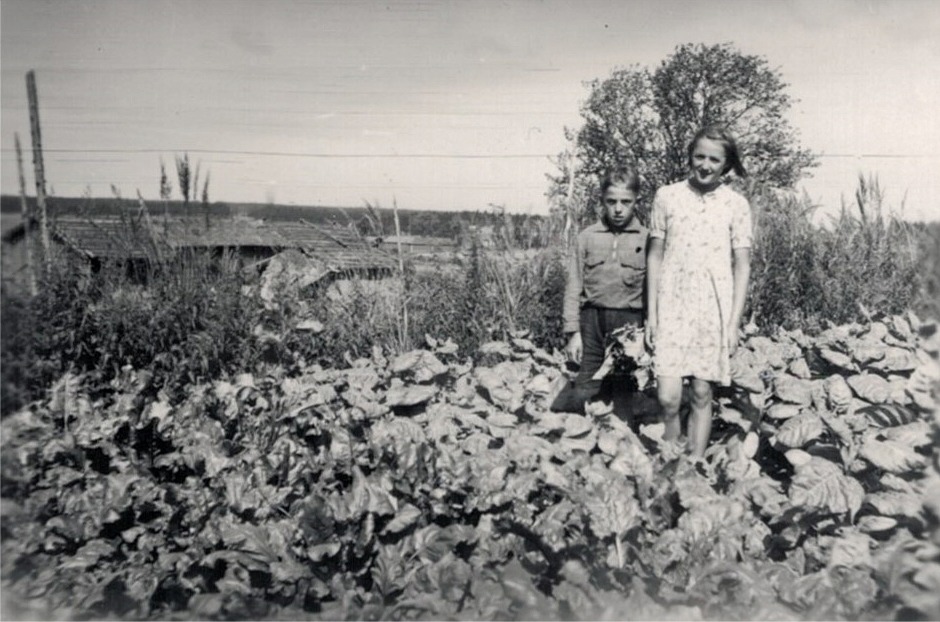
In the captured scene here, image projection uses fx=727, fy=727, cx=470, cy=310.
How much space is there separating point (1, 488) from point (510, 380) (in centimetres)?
185

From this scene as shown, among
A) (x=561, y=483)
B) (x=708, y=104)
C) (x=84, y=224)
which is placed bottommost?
(x=561, y=483)

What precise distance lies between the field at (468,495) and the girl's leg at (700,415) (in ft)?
0.37

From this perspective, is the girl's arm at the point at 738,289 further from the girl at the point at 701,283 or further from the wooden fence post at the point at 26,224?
the wooden fence post at the point at 26,224

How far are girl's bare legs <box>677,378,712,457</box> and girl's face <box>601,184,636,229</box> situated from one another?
75cm

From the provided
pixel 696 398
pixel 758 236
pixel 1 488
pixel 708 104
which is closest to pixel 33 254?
pixel 1 488

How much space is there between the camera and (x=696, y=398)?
2736mm

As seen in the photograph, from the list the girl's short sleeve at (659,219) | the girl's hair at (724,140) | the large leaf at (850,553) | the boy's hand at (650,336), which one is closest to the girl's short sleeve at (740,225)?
the girl's hair at (724,140)

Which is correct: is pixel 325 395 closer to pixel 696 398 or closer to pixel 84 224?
pixel 696 398

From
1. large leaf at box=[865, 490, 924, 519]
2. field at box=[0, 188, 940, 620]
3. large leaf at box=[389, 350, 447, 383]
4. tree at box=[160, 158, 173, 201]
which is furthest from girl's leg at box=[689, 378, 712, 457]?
tree at box=[160, 158, 173, 201]

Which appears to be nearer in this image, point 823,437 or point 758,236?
point 823,437

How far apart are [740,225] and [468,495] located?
1.46m

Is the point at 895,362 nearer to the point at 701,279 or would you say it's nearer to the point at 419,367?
the point at 701,279

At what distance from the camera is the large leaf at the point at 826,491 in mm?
2066

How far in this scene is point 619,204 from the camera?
3021mm
